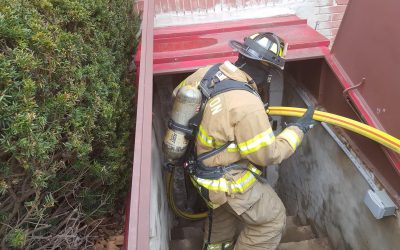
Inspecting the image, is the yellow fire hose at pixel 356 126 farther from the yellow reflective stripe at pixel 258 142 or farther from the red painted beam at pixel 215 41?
the red painted beam at pixel 215 41

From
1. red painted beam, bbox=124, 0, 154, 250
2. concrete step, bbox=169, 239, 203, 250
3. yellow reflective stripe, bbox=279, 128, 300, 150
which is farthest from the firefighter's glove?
concrete step, bbox=169, 239, 203, 250

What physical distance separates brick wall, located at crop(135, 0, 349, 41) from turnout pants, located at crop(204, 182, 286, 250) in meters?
2.65

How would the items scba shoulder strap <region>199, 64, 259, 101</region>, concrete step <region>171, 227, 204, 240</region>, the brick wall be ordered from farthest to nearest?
the brick wall < concrete step <region>171, 227, 204, 240</region> < scba shoulder strap <region>199, 64, 259, 101</region>

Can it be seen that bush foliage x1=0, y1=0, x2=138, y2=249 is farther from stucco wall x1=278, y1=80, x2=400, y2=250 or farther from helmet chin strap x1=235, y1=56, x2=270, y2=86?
stucco wall x1=278, y1=80, x2=400, y2=250

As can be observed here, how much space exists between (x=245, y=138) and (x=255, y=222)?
92cm

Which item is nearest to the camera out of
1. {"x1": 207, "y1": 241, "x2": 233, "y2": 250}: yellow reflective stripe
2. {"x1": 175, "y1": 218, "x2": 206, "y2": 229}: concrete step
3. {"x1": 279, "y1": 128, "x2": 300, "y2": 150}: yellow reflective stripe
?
{"x1": 279, "y1": 128, "x2": 300, "y2": 150}: yellow reflective stripe

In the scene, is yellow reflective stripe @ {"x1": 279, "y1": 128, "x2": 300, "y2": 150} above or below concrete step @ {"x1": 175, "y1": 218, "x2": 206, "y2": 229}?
above

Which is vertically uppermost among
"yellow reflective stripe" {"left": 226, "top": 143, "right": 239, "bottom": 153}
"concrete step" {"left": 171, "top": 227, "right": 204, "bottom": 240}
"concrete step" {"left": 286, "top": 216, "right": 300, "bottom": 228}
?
"yellow reflective stripe" {"left": 226, "top": 143, "right": 239, "bottom": 153}

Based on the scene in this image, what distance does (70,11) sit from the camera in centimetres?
242

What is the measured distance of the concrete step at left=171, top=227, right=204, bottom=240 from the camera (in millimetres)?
4324

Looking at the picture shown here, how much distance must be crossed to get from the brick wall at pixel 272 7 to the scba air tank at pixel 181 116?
2.31m

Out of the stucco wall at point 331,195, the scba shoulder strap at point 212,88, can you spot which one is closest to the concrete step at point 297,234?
the stucco wall at point 331,195

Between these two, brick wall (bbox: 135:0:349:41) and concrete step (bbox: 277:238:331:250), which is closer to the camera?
concrete step (bbox: 277:238:331:250)

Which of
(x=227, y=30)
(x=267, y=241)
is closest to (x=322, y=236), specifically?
(x=267, y=241)
